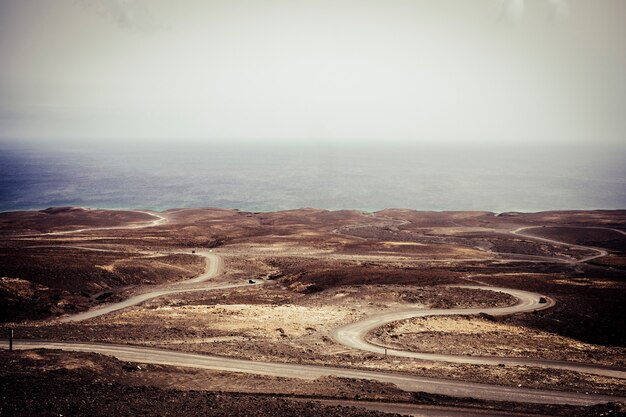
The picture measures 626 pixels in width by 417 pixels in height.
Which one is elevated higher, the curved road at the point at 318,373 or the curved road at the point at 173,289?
the curved road at the point at 318,373

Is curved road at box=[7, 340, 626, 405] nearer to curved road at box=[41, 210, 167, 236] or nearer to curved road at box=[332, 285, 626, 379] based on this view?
curved road at box=[332, 285, 626, 379]

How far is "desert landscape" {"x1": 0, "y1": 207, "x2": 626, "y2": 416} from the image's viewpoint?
22.4 m

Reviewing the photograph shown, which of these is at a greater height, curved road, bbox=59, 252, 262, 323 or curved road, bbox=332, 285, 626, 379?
curved road, bbox=332, 285, 626, 379

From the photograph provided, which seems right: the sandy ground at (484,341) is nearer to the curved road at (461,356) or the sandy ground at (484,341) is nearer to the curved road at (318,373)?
the curved road at (461,356)

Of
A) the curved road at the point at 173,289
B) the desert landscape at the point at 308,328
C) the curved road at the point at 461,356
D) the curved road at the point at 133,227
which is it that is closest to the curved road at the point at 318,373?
the desert landscape at the point at 308,328

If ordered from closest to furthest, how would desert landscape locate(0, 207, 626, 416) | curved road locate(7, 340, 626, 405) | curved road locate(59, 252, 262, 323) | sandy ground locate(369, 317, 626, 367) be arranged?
1. desert landscape locate(0, 207, 626, 416)
2. curved road locate(7, 340, 626, 405)
3. sandy ground locate(369, 317, 626, 367)
4. curved road locate(59, 252, 262, 323)

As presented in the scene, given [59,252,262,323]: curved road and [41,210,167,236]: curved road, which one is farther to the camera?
[41,210,167,236]: curved road

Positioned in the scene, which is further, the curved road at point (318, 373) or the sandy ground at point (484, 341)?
the sandy ground at point (484, 341)

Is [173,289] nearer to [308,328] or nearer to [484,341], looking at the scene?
[308,328]

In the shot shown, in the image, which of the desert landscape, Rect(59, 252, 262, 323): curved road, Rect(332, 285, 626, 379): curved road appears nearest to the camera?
the desert landscape

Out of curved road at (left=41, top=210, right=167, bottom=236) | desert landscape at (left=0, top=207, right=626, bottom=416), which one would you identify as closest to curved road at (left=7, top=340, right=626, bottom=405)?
desert landscape at (left=0, top=207, right=626, bottom=416)

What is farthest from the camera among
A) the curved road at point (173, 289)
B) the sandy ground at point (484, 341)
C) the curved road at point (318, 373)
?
the curved road at point (173, 289)

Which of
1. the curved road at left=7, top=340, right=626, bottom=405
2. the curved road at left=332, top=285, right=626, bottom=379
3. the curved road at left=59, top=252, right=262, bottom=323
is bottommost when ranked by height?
the curved road at left=59, top=252, right=262, bottom=323

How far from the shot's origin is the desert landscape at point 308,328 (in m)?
22.4
